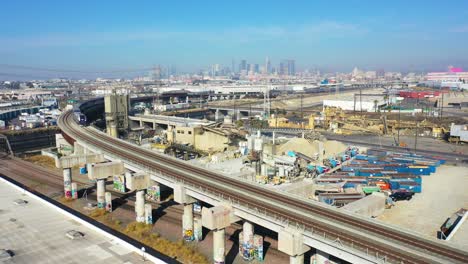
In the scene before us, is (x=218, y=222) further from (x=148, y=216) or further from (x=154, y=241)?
(x=148, y=216)

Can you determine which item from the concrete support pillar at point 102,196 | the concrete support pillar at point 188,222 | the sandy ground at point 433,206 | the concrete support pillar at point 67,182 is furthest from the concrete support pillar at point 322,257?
the concrete support pillar at point 67,182

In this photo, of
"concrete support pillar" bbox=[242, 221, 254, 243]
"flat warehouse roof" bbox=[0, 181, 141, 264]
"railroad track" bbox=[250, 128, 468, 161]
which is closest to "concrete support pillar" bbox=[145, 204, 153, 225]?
"flat warehouse roof" bbox=[0, 181, 141, 264]

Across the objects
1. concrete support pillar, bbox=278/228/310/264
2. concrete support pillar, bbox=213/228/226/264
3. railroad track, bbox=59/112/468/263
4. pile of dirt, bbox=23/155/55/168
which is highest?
railroad track, bbox=59/112/468/263

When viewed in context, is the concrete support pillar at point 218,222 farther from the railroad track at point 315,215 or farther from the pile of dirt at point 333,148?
the pile of dirt at point 333,148

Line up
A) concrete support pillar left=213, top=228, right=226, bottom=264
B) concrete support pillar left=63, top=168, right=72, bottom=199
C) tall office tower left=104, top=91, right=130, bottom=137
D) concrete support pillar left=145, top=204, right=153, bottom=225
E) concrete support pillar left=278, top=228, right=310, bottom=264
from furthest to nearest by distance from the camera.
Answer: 1. tall office tower left=104, top=91, right=130, bottom=137
2. concrete support pillar left=63, top=168, right=72, bottom=199
3. concrete support pillar left=145, top=204, right=153, bottom=225
4. concrete support pillar left=213, top=228, right=226, bottom=264
5. concrete support pillar left=278, top=228, right=310, bottom=264

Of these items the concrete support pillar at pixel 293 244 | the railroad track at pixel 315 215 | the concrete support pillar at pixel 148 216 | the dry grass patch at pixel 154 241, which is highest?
the railroad track at pixel 315 215

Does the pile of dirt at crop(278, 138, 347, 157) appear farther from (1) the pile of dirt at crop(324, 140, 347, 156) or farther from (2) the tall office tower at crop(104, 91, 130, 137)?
(2) the tall office tower at crop(104, 91, 130, 137)
